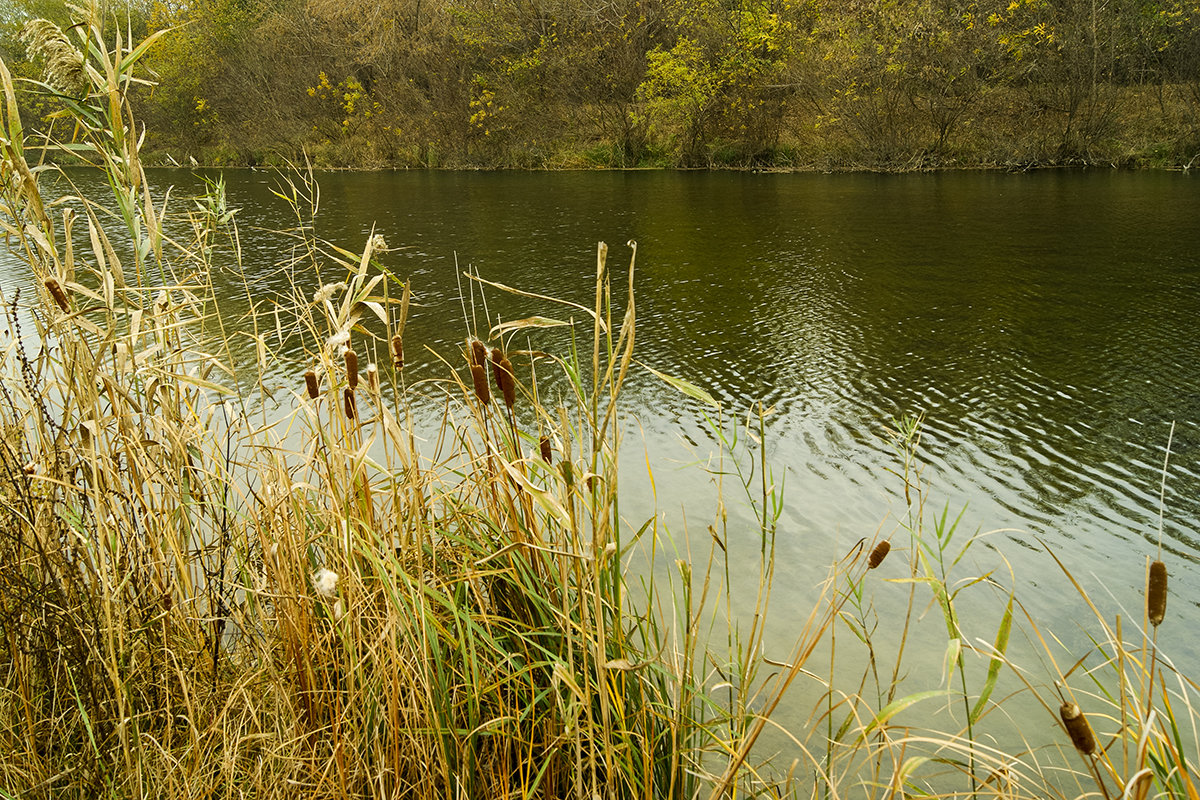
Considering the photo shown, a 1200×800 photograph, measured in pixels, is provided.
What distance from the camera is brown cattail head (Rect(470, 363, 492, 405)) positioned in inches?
50.6

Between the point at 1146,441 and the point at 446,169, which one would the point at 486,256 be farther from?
the point at 446,169

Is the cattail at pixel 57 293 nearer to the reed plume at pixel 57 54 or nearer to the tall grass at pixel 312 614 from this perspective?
the tall grass at pixel 312 614

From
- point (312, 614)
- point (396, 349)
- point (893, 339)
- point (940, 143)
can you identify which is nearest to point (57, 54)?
point (396, 349)

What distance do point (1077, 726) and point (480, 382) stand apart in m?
0.89

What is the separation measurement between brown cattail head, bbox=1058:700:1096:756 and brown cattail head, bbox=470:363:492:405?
86 cm

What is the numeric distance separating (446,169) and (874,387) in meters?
21.2

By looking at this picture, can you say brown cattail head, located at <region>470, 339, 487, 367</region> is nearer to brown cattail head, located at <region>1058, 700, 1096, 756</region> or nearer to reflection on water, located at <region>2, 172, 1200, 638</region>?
reflection on water, located at <region>2, 172, 1200, 638</region>

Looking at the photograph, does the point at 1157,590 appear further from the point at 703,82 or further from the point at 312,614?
the point at 703,82

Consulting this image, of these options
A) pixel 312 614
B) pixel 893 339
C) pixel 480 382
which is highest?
pixel 480 382

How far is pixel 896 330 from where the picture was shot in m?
7.04

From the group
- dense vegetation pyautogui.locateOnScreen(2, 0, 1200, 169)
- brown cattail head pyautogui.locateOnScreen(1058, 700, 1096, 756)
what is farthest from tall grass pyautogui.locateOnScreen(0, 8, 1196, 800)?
dense vegetation pyautogui.locateOnScreen(2, 0, 1200, 169)

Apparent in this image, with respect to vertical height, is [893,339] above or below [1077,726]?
below

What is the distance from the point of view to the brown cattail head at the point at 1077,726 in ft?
2.97

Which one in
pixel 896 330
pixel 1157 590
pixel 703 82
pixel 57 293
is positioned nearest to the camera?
pixel 1157 590
